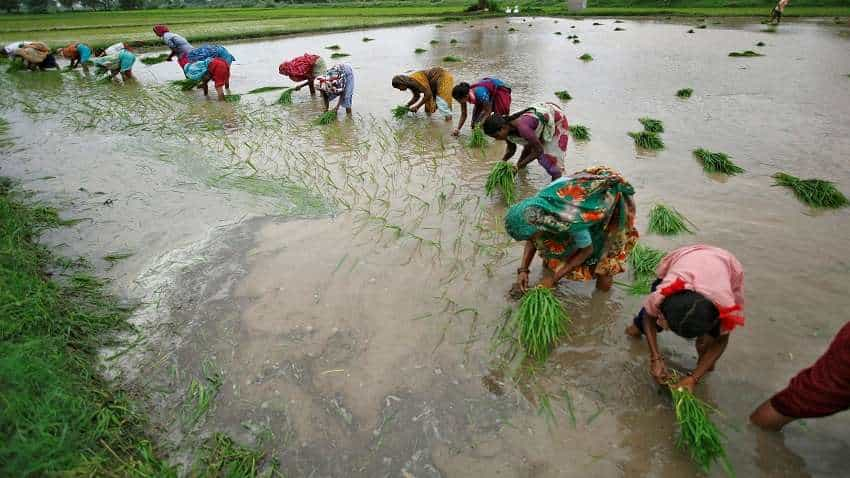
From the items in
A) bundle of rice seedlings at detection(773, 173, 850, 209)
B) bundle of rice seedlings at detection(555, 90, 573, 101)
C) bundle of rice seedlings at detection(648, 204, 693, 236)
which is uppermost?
bundle of rice seedlings at detection(555, 90, 573, 101)

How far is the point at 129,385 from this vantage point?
240cm

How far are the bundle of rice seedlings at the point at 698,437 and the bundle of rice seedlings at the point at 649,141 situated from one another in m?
4.23

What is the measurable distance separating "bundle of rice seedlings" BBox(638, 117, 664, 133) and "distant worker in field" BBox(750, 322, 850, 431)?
16.0 ft

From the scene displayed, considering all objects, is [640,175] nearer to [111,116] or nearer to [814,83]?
[814,83]

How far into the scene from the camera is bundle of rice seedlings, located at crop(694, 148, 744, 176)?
4.60 meters

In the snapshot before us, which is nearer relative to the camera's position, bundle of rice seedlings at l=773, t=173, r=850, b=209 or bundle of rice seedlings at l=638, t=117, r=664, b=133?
bundle of rice seedlings at l=773, t=173, r=850, b=209

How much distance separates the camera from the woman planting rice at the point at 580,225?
2533mm

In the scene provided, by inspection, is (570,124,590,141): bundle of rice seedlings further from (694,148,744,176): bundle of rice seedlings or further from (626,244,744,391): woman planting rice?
(626,244,744,391): woman planting rice

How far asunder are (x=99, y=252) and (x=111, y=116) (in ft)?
16.3

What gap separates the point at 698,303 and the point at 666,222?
2.12 metres

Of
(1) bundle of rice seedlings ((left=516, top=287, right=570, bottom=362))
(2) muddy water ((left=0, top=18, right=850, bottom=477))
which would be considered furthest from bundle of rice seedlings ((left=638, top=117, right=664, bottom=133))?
(1) bundle of rice seedlings ((left=516, top=287, right=570, bottom=362))

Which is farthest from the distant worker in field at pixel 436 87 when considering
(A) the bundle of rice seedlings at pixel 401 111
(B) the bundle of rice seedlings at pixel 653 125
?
(B) the bundle of rice seedlings at pixel 653 125

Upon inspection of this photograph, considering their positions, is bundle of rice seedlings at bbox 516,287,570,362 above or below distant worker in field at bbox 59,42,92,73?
below

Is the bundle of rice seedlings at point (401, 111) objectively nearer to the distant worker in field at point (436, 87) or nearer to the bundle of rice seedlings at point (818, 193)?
the distant worker in field at point (436, 87)
